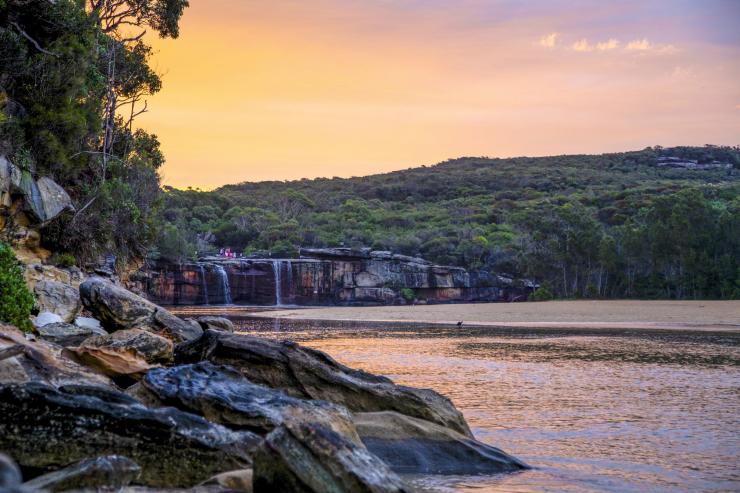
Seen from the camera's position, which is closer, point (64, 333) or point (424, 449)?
point (424, 449)

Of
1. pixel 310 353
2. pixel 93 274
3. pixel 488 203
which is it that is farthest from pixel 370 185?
pixel 310 353

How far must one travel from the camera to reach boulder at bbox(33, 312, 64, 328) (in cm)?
1748

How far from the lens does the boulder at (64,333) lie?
626 inches

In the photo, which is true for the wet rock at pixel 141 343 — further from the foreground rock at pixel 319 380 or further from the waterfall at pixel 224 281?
the waterfall at pixel 224 281

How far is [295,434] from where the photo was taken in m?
7.71

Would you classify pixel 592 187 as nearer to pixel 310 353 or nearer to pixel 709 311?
pixel 709 311

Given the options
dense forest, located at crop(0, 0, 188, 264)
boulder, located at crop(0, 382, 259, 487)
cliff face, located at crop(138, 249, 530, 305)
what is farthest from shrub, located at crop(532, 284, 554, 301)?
boulder, located at crop(0, 382, 259, 487)

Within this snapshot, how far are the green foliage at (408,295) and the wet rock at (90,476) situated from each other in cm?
8094

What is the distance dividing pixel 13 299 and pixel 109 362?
3.64m

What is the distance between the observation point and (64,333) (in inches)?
642

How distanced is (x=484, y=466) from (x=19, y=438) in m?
6.36

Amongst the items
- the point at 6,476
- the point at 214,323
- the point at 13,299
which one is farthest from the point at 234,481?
the point at 214,323

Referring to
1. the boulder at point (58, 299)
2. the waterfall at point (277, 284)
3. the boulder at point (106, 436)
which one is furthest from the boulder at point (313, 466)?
the waterfall at point (277, 284)

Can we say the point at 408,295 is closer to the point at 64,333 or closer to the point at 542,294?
the point at 542,294
